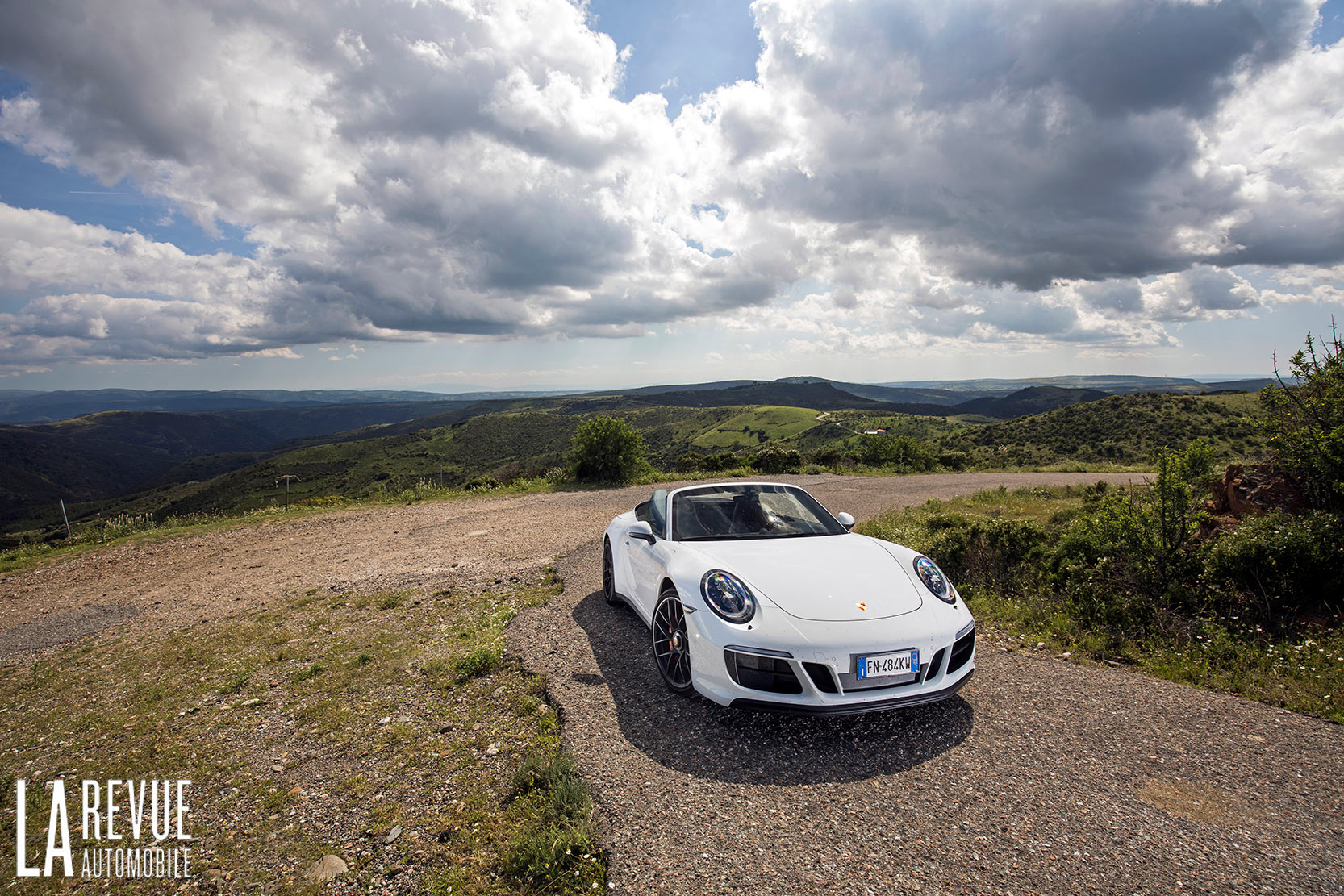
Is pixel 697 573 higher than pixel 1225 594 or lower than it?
higher

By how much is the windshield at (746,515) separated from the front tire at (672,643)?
760 mm

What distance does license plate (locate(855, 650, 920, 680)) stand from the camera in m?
3.39

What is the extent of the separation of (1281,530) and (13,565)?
18.8m

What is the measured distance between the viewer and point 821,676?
3.38m

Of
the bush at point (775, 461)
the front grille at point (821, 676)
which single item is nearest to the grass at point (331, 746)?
the front grille at point (821, 676)

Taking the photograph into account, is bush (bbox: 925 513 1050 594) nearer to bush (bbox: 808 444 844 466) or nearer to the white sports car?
the white sports car

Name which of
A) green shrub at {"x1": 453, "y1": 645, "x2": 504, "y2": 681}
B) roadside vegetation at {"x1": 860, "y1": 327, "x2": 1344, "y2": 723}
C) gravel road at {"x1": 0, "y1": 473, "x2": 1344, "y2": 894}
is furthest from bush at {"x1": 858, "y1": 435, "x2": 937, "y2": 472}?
green shrub at {"x1": 453, "y1": 645, "x2": 504, "y2": 681}

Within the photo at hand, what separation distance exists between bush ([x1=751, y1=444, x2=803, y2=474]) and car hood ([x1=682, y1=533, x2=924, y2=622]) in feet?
53.3

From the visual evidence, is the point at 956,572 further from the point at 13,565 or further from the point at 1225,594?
the point at 13,565

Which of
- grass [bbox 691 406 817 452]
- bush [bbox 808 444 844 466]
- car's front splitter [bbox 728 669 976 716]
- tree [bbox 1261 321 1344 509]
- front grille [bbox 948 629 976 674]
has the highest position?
tree [bbox 1261 321 1344 509]

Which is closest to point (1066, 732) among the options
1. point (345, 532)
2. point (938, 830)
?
point (938, 830)

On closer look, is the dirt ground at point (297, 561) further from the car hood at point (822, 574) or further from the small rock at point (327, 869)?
the small rock at point (327, 869)

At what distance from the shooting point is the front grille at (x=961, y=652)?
→ 3.68 meters

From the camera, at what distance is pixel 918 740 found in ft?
11.5
